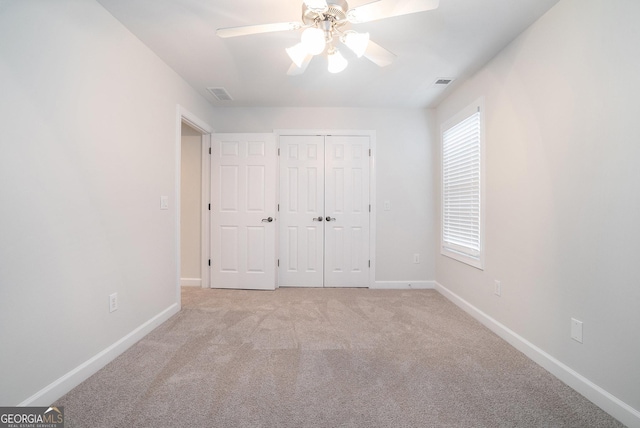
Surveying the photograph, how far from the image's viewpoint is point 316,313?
8.74 feet

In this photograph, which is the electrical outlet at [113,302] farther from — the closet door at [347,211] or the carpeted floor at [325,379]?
the closet door at [347,211]

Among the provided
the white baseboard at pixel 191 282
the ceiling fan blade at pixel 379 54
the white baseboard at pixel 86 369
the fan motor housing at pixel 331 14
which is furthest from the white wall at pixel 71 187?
the ceiling fan blade at pixel 379 54

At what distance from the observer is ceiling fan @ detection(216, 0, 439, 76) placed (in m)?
1.31

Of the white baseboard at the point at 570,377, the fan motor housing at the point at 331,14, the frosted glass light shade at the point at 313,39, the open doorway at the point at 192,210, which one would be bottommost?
the white baseboard at the point at 570,377

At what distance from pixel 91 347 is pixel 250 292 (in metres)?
1.75

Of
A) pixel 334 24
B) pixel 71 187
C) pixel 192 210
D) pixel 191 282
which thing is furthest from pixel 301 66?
pixel 191 282

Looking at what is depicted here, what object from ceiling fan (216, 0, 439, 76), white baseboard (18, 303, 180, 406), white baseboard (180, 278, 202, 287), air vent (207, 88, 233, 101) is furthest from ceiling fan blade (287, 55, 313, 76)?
white baseboard (180, 278, 202, 287)

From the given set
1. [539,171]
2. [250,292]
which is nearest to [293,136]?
[250,292]

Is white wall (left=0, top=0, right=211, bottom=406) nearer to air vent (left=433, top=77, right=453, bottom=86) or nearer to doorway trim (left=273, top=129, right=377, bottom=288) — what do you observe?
doorway trim (left=273, top=129, right=377, bottom=288)

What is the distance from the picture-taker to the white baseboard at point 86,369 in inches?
53.7

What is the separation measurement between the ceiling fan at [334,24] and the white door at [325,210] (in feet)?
5.88

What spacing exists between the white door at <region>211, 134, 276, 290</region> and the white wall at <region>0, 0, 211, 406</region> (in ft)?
3.52

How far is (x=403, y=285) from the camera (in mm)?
3520

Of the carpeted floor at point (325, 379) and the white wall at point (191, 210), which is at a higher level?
the white wall at point (191, 210)
